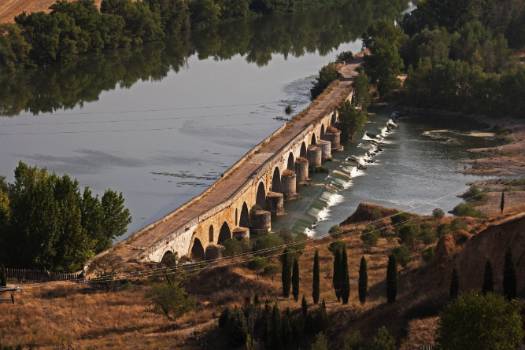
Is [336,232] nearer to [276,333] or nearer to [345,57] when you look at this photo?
[276,333]

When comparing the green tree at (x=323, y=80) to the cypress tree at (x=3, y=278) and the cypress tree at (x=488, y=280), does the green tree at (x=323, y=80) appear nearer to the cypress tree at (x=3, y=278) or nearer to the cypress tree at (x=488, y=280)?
the cypress tree at (x=3, y=278)

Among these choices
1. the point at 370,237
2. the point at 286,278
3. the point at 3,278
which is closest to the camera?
the point at 286,278

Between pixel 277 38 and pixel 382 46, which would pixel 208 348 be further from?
pixel 277 38

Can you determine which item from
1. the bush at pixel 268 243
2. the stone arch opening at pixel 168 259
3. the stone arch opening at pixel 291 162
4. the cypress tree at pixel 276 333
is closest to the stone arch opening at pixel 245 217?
the bush at pixel 268 243

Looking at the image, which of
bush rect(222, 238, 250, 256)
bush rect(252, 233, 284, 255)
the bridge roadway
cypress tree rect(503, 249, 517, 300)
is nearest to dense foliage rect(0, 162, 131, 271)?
the bridge roadway

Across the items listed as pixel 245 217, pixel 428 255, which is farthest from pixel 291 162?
pixel 428 255

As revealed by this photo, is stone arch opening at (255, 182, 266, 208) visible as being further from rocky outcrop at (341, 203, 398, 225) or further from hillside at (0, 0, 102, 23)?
hillside at (0, 0, 102, 23)
